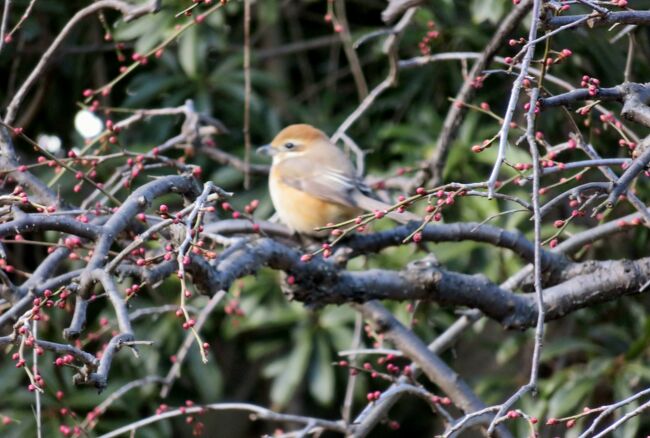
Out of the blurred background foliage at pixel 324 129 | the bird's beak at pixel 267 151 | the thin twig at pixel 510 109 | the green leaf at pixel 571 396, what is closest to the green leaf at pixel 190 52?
the blurred background foliage at pixel 324 129

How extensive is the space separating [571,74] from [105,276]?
13.9 ft

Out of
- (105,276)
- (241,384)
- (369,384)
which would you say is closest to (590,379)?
(369,384)

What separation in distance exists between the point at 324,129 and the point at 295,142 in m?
0.78

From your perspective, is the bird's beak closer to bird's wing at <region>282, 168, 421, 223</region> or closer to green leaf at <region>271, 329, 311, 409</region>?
bird's wing at <region>282, 168, 421, 223</region>

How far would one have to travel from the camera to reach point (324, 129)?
6551 mm

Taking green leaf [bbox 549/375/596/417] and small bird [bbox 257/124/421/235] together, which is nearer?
small bird [bbox 257/124/421/235]

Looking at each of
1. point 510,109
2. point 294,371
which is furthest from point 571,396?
point 510,109

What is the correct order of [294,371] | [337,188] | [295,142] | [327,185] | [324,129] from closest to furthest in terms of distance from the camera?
[337,188] < [327,185] < [295,142] < [294,371] < [324,129]

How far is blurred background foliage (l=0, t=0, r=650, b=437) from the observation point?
5.66 metres

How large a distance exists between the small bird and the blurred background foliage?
39cm

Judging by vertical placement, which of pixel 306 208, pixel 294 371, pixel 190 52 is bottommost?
pixel 294 371

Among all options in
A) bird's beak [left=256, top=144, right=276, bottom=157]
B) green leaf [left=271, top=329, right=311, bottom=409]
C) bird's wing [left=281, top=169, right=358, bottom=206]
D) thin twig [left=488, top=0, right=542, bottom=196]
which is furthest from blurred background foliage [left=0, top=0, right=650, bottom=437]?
thin twig [left=488, top=0, right=542, bottom=196]

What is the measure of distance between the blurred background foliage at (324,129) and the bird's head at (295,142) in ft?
1.23

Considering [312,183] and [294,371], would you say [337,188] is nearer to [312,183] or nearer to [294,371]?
[312,183]
